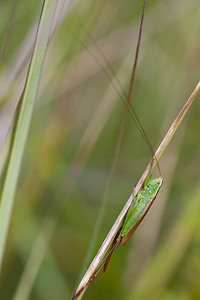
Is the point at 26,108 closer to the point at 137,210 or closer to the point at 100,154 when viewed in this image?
the point at 137,210

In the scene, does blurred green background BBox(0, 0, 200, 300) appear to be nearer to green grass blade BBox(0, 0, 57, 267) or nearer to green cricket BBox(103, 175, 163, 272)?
green cricket BBox(103, 175, 163, 272)

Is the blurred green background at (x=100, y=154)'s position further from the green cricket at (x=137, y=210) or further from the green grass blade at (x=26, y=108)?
the green grass blade at (x=26, y=108)

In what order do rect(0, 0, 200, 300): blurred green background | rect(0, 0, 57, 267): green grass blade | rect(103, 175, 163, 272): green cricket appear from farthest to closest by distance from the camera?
1. rect(0, 0, 200, 300): blurred green background
2. rect(103, 175, 163, 272): green cricket
3. rect(0, 0, 57, 267): green grass blade

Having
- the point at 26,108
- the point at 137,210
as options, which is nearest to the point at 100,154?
the point at 137,210

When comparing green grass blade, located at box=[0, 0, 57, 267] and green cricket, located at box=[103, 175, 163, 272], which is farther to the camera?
green cricket, located at box=[103, 175, 163, 272]

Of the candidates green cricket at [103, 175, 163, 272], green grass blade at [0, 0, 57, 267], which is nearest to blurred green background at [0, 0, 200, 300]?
green cricket at [103, 175, 163, 272]

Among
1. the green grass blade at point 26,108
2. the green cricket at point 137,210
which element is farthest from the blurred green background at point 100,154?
the green grass blade at point 26,108

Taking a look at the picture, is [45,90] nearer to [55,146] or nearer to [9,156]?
[55,146]
